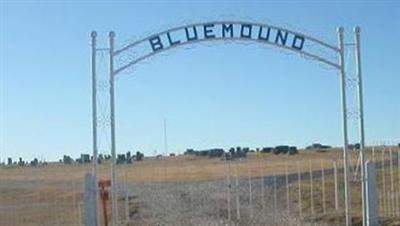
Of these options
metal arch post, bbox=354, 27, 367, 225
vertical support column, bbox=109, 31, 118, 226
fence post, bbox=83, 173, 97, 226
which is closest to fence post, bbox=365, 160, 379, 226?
metal arch post, bbox=354, 27, 367, 225

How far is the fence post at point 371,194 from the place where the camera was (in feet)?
61.2

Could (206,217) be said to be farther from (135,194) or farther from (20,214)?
(135,194)

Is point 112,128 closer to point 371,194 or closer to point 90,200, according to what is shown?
point 90,200

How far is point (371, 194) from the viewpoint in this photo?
61.9ft

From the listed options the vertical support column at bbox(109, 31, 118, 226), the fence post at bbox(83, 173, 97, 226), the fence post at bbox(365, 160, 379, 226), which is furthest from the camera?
the vertical support column at bbox(109, 31, 118, 226)

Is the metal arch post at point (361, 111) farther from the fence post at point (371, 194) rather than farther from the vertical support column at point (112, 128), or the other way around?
the vertical support column at point (112, 128)

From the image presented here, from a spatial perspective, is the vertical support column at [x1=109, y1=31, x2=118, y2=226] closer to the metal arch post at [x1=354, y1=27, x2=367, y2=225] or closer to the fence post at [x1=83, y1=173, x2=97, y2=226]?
the fence post at [x1=83, y1=173, x2=97, y2=226]

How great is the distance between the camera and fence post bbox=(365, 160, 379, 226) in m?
18.7

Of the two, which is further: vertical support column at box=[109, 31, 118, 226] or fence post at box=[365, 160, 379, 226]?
vertical support column at box=[109, 31, 118, 226]

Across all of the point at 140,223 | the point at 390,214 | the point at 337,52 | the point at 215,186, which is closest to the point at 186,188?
the point at 215,186

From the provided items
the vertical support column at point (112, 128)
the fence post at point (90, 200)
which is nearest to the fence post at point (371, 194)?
the vertical support column at point (112, 128)

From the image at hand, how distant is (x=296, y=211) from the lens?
3020 centimetres

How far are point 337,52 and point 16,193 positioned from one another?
32068 mm

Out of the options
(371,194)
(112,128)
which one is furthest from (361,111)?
(112,128)
